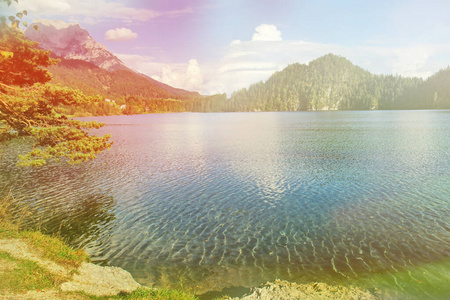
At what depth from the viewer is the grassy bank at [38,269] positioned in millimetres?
9430

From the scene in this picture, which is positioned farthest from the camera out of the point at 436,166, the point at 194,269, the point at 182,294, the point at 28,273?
the point at 436,166

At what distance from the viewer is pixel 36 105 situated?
872 inches

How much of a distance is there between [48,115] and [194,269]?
62.9 feet

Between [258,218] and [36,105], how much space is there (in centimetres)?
2015

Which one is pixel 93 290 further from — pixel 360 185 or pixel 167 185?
pixel 360 185

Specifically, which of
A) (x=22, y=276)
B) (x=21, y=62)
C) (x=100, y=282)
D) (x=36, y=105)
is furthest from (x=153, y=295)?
(x=21, y=62)

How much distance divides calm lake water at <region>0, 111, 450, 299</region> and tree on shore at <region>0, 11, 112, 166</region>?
5.27 metres

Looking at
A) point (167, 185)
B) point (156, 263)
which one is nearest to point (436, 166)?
point (167, 185)

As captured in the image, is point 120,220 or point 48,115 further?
point 48,115

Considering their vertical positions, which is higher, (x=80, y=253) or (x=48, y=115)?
(x=48, y=115)

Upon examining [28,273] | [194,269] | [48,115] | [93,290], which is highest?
[48,115]

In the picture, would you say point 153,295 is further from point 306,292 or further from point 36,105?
point 36,105

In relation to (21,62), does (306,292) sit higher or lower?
lower

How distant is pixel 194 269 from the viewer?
1407cm
